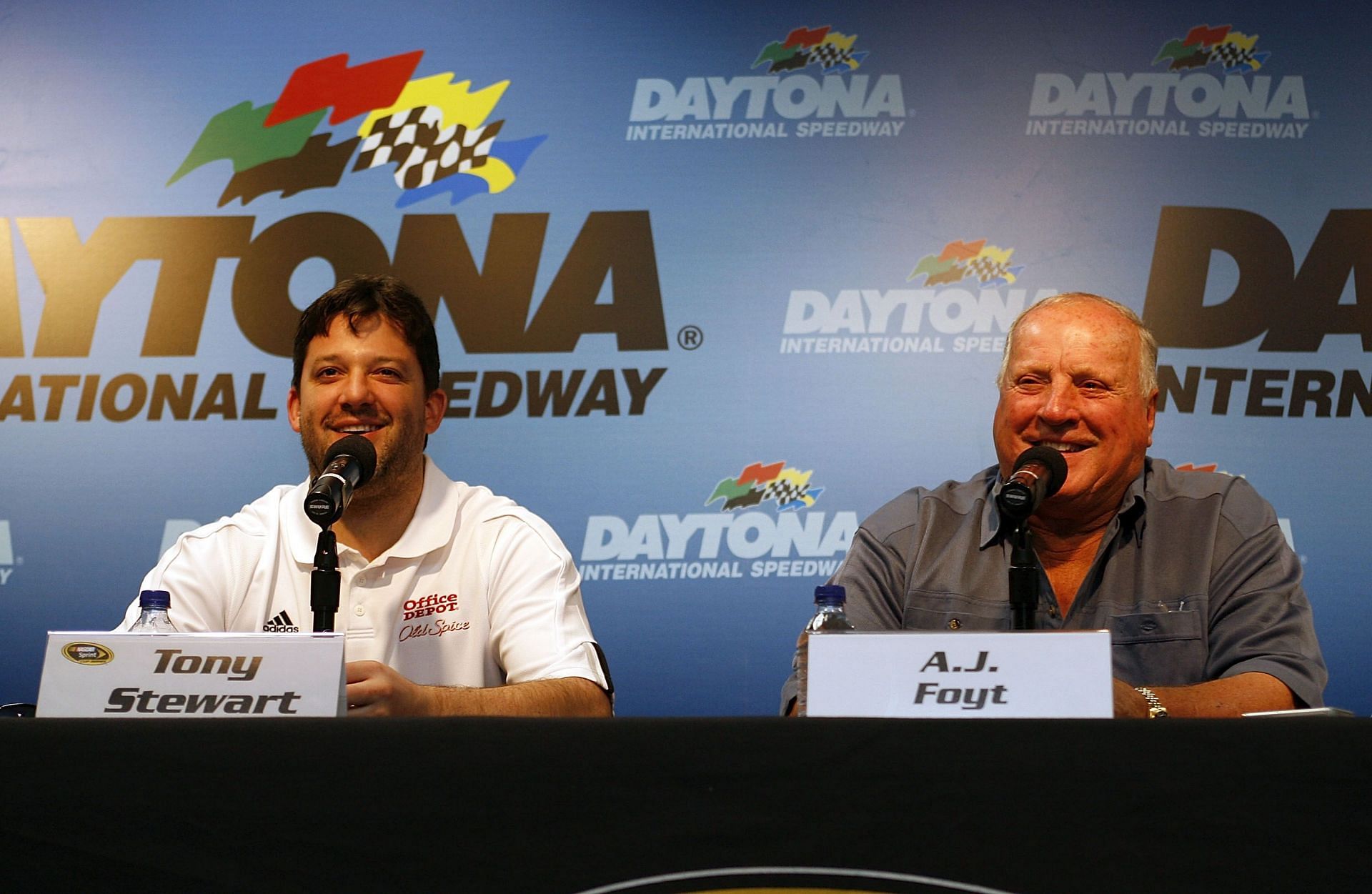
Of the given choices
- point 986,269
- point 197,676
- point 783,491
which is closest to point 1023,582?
point 197,676

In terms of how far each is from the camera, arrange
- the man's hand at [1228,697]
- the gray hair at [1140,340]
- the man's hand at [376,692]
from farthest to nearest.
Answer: the gray hair at [1140,340] → the man's hand at [1228,697] → the man's hand at [376,692]

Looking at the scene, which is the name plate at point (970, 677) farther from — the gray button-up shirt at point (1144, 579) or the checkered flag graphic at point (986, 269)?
the checkered flag graphic at point (986, 269)

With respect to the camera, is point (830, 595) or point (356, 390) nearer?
point (830, 595)

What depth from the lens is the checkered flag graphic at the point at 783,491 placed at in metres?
3.36

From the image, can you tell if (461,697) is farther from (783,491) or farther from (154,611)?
(783,491)

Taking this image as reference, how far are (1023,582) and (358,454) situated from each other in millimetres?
893

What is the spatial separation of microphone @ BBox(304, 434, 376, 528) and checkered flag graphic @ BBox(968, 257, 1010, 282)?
2.00 metres

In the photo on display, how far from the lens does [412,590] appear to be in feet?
7.46

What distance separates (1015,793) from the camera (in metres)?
1.26

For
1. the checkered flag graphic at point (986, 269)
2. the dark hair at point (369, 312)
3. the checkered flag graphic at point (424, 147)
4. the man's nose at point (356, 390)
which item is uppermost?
the checkered flag graphic at point (424, 147)

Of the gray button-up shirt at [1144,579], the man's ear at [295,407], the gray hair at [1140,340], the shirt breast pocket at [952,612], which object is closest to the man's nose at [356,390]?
the man's ear at [295,407]

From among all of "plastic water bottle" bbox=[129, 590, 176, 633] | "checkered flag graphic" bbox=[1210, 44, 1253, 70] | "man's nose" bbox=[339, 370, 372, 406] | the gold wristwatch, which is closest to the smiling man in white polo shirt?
"man's nose" bbox=[339, 370, 372, 406]

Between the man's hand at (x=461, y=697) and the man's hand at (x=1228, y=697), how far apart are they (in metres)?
0.81

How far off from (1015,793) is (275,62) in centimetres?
304
